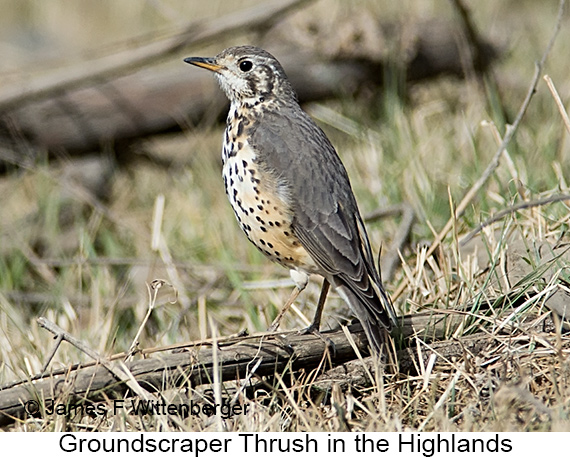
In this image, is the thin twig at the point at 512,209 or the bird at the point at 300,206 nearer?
the bird at the point at 300,206

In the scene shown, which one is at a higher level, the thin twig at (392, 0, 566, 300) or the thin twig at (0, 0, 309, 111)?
the thin twig at (0, 0, 309, 111)

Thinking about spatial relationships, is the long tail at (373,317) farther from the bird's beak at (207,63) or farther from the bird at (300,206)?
the bird's beak at (207,63)

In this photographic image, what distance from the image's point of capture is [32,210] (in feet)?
24.9

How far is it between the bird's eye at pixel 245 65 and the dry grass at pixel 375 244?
137 cm

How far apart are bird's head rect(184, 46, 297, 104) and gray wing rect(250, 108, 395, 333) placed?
0.22 m

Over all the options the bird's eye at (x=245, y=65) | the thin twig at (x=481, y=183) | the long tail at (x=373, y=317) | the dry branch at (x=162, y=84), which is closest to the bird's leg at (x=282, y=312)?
the long tail at (x=373, y=317)

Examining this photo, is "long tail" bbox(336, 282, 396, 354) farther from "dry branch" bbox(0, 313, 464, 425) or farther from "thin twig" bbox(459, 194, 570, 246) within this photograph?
"thin twig" bbox(459, 194, 570, 246)

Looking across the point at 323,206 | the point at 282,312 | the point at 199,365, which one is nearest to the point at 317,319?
the point at 282,312

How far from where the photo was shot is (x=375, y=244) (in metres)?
5.80

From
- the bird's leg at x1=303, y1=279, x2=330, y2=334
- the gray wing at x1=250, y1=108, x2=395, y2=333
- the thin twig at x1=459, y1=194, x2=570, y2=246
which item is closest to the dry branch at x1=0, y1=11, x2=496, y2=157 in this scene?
the gray wing at x1=250, y1=108, x2=395, y2=333

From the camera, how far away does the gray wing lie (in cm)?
425

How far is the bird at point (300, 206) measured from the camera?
169 inches

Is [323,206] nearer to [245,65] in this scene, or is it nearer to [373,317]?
[373,317]
